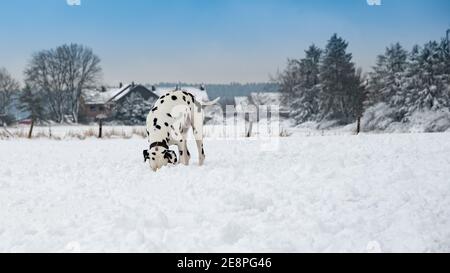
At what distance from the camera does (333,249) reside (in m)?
3.96

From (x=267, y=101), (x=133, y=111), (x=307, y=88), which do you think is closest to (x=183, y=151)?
(x=133, y=111)

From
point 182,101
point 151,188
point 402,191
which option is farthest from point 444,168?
point 182,101

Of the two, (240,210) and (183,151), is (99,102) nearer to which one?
(183,151)

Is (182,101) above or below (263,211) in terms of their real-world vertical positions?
above

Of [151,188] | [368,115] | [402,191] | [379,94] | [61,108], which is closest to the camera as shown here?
[402,191]

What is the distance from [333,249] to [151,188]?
3.82 m

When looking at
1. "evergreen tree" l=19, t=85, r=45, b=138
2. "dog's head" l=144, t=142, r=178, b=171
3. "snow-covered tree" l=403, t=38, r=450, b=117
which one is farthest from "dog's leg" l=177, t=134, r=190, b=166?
"evergreen tree" l=19, t=85, r=45, b=138

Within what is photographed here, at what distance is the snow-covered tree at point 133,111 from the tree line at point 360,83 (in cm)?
1768

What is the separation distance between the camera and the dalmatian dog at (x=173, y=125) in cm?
973

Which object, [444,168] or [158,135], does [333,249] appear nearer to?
[444,168]

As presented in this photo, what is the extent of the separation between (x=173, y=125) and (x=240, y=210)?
17.2 feet

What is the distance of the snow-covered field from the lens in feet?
13.8

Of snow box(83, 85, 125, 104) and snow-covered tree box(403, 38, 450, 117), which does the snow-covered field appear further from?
snow box(83, 85, 125, 104)

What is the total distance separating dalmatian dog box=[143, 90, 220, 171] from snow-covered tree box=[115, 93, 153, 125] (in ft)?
144
